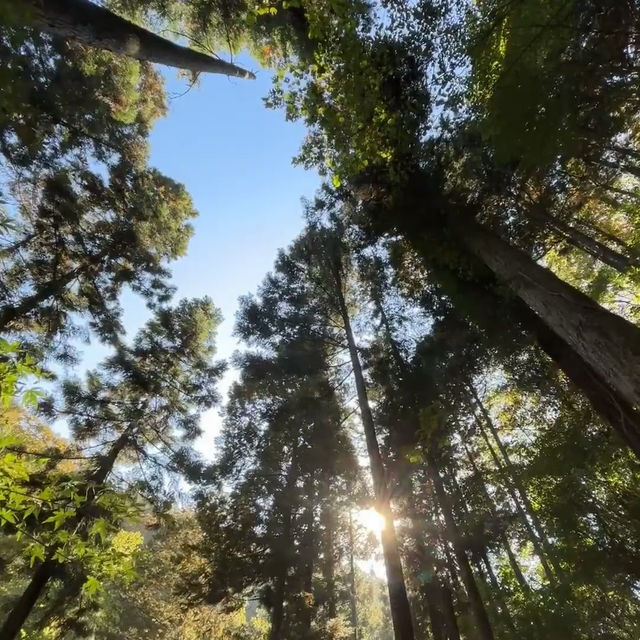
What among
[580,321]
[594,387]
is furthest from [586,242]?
[580,321]

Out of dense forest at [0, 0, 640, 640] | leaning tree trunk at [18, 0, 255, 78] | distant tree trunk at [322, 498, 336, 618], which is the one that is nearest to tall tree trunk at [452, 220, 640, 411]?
dense forest at [0, 0, 640, 640]

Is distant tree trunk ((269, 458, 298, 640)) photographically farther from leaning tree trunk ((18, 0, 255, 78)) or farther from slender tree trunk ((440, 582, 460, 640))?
leaning tree trunk ((18, 0, 255, 78))

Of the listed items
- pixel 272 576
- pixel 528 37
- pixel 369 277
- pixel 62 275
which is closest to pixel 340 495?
pixel 272 576

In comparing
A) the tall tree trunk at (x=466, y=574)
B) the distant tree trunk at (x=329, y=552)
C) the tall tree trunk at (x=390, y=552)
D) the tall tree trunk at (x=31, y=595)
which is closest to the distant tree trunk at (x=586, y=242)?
the tall tree trunk at (x=390, y=552)

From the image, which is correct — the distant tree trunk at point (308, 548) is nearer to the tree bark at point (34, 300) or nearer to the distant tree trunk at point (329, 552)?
the distant tree trunk at point (329, 552)

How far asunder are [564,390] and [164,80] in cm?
1485

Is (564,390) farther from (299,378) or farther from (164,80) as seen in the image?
(164,80)

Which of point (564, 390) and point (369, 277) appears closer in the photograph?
point (564, 390)

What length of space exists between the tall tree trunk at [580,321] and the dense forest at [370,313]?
4 cm

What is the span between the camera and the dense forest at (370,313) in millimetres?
4879

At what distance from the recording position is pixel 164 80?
12.0m

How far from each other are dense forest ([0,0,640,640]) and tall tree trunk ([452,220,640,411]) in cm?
4

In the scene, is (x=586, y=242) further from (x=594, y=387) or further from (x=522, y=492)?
(x=522, y=492)

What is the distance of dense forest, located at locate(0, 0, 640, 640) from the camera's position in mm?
4879
